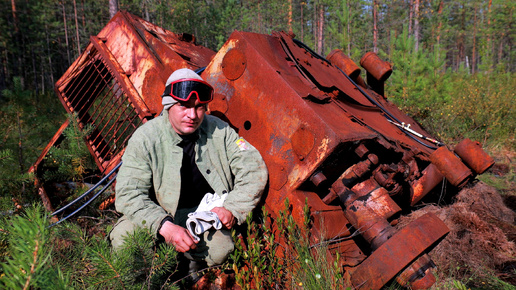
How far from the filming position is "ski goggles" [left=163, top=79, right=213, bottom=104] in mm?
2123

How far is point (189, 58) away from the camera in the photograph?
127 inches

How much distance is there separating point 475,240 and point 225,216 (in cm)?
229

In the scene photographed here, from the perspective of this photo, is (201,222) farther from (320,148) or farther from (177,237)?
(320,148)

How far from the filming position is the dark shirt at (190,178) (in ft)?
7.52

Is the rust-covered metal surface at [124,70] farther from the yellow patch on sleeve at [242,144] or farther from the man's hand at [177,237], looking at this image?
the man's hand at [177,237]

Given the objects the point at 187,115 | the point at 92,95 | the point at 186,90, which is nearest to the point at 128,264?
the point at 187,115

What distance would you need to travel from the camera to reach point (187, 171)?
2299 mm

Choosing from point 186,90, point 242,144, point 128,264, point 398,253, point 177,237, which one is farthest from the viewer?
point 242,144

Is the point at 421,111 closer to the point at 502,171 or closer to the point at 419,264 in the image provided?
the point at 502,171

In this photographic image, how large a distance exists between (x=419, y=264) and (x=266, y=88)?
150cm

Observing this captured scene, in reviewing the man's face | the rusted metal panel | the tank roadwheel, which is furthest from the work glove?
the rusted metal panel

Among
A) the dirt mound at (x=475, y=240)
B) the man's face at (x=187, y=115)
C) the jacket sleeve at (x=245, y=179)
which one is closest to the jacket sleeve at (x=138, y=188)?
the man's face at (x=187, y=115)

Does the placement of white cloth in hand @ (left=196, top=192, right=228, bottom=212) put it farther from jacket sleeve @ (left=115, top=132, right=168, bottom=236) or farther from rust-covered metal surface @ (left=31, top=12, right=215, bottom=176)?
rust-covered metal surface @ (left=31, top=12, right=215, bottom=176)

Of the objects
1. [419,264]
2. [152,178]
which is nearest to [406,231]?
[419,264]
